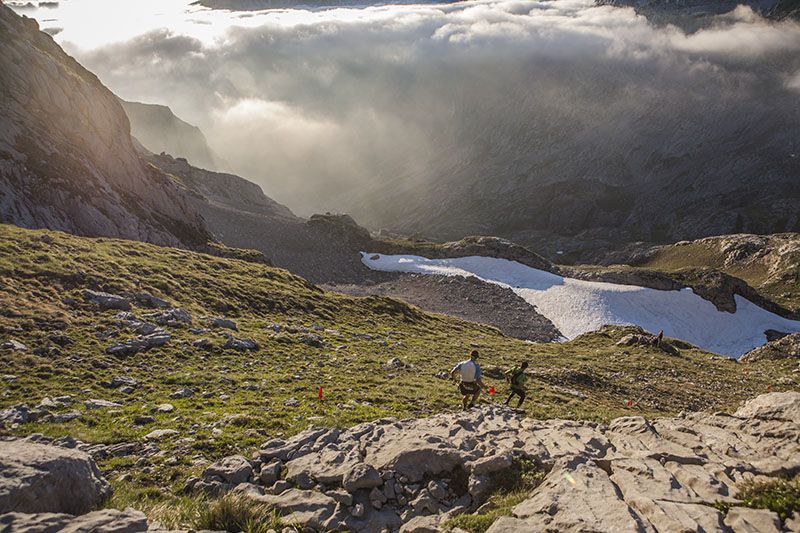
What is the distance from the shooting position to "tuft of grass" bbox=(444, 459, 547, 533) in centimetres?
950

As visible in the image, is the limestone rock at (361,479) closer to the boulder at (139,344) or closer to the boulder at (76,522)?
the boulder at (76,522)

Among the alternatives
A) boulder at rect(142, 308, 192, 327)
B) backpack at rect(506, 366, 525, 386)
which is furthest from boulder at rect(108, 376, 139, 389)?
backpack at rect(506, 366, 525, 386)

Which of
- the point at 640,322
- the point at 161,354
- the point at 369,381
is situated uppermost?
the point at 161,354

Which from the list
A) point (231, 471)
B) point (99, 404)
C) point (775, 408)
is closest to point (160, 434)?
point (99, 404)

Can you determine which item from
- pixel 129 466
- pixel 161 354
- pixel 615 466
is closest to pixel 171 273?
pixel 161 354

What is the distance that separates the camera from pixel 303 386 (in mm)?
22297

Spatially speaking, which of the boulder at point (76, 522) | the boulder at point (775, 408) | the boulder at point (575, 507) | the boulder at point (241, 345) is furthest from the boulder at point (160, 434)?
the boulder at point (775, 408)

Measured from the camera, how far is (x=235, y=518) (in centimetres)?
941

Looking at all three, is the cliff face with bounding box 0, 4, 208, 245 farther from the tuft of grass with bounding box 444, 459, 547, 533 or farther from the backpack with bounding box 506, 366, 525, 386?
the tuft of grass with bounding box 444, 459, 547, 533

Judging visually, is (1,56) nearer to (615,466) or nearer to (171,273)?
(171,273)

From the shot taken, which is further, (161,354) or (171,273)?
(171,273)

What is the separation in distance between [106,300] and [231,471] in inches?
765

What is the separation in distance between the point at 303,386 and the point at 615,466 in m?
14.6

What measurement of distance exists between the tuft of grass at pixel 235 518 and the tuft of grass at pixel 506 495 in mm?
3648
